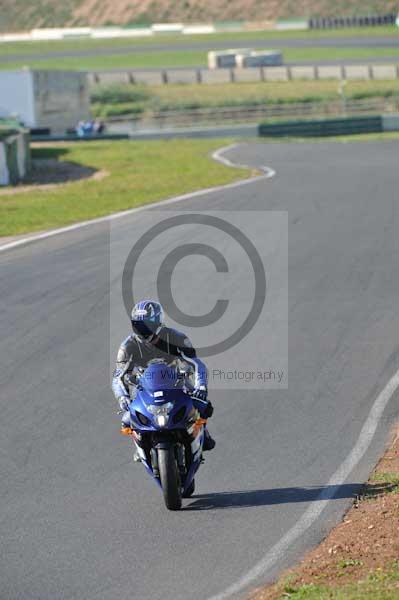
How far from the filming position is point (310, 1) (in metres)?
103

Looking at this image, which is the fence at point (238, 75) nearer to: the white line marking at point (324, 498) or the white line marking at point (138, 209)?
the white line marking at point (138, 209)

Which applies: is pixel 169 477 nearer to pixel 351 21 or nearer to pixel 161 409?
pixel 161 409

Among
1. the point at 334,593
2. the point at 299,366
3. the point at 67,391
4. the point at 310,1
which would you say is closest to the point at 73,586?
the point at 334,593

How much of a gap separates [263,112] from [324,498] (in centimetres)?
4405

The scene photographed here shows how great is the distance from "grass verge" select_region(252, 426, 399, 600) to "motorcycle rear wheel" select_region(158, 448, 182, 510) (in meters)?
1.19

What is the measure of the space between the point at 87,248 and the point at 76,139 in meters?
27.1

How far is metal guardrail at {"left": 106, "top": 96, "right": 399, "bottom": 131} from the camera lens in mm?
51438

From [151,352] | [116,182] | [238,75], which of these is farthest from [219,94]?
[151,352]

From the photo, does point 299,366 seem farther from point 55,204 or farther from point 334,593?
point 55,204

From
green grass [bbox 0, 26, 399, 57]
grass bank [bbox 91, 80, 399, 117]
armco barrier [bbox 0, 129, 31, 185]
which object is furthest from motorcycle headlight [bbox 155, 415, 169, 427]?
green grass [bbox 0, 26, 399, 57]

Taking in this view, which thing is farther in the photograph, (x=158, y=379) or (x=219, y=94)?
(x=219, y=94)

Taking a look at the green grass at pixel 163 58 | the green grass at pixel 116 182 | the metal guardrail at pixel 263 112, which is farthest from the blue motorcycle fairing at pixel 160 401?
the green grass at pixel 163 58

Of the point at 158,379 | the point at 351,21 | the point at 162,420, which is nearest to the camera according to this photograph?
the point at 162,420

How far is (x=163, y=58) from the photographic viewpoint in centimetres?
7831
